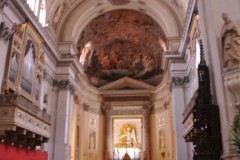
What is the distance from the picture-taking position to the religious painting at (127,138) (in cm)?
2265

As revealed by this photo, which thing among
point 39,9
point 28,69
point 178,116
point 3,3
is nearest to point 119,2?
point 39,9

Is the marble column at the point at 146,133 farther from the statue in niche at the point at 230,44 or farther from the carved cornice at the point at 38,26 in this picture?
the statue in niche at the point at 230,44

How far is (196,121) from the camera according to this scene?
7.57 metres

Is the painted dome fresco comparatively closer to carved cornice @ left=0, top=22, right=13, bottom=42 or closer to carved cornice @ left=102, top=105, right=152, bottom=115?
carved cornice @ left=102, top=105, right=152, bottom=115

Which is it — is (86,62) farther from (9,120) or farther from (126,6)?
(9,120)

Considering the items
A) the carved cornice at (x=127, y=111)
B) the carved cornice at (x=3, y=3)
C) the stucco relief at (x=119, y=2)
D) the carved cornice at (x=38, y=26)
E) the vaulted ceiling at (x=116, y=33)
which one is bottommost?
the carved cornice at (x=127, y=111)

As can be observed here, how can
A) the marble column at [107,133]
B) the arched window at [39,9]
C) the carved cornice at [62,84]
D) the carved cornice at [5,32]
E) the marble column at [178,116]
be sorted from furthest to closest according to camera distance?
the marble column at [107,133], the carved cornice at [62,84], the marble column at [178,116], the arched window at [39,9], the carved cornice at [5,32]

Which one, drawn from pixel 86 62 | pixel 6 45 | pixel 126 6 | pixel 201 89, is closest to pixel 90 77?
pixel 86 62

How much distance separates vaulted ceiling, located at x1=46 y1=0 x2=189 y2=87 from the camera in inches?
679

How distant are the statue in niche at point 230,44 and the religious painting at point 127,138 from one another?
16.1 meters

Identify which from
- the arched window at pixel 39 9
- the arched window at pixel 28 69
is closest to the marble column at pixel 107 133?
the arched window at pixel 39 9

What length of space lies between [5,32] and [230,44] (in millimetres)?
7339

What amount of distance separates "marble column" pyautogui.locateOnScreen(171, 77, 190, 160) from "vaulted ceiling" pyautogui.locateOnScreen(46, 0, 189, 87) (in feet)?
9.12

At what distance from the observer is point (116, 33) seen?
73.0 feet
